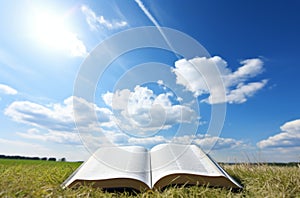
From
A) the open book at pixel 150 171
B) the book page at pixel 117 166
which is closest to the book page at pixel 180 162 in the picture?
the open book at pixel 150 171

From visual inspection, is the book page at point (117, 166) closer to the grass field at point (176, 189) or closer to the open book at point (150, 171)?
the open book at point (150, 171)

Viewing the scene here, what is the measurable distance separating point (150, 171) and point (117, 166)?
452 millimetres

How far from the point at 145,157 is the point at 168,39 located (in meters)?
1.97

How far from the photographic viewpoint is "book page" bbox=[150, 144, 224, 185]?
3.48 metres

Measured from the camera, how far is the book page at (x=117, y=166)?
3.43m

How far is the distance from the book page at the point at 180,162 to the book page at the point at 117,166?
0.44 feet

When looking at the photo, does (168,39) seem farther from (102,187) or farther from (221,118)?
(102,187)

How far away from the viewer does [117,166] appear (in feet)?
12.4

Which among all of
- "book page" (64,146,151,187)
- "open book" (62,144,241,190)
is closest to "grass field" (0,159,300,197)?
"open book" (62,144,241,190)

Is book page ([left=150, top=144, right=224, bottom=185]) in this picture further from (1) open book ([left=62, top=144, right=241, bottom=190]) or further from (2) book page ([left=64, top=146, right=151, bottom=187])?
(2) book page ([left=64, top=146, right=151, bottom=187])

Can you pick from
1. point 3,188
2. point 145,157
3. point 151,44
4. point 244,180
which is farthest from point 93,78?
point 244,180

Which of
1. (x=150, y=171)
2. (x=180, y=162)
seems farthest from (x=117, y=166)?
(x=180, y=162)

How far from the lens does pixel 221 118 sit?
409 centimetres

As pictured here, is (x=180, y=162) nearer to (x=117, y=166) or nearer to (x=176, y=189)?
(x=176, y=189)
